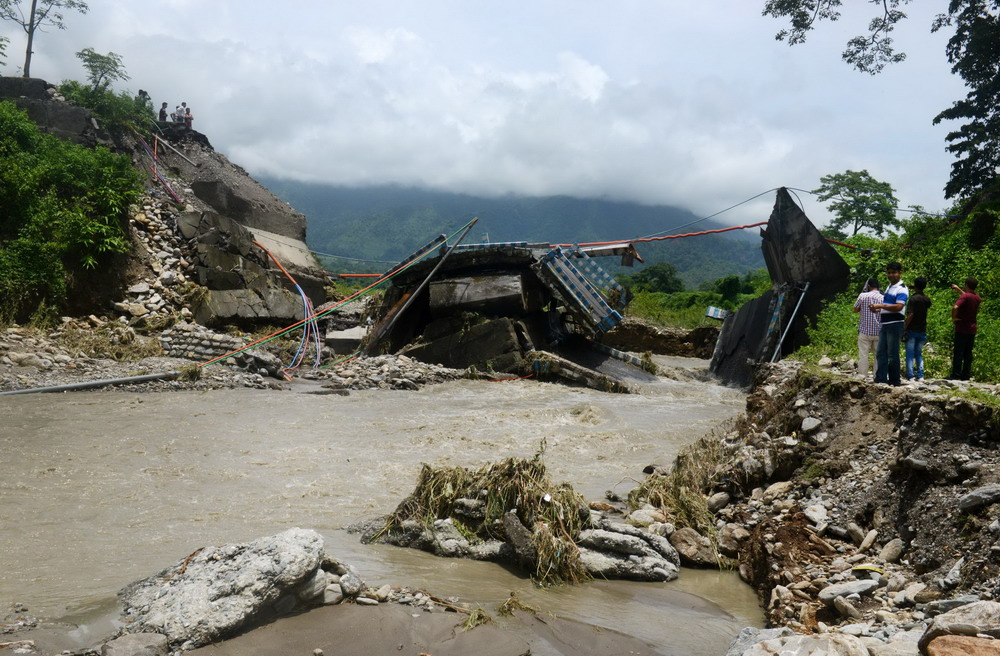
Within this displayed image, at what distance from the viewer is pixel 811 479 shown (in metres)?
5.98

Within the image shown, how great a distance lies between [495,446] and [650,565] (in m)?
4.64

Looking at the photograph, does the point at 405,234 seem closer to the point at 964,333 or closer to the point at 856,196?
the point at 856,196

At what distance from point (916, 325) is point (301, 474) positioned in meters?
6.85

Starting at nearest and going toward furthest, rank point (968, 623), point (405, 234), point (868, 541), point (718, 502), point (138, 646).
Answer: point (968, 623) → point (138, 646) → point (868, 541) → point (718, 502) → point (405, 234)

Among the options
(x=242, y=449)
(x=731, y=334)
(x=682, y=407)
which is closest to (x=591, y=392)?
(x=682, y=407)

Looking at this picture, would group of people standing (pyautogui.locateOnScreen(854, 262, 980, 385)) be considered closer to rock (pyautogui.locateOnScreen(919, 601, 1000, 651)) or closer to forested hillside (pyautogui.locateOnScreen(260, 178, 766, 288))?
rock (pyautogui.locateOnScreen(919, 601, 1000, 651))

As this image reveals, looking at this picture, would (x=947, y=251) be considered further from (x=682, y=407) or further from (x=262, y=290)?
(x=262, y=290)

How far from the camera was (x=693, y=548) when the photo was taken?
5477 millimetres

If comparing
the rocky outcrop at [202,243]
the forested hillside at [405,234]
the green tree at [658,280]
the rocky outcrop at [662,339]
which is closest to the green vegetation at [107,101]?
the rocky outcrop at [202,243]

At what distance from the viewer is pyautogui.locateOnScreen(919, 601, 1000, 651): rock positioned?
286 centimetres

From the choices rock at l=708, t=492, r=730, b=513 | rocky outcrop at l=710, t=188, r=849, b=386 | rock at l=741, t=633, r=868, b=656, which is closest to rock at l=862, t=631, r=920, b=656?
rock at l=741, t=633, r=868, b=656

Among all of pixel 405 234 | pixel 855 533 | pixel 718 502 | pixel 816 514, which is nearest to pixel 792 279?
pixel 718 502

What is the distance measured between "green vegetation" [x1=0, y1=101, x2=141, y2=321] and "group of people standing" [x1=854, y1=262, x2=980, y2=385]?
48.8 feet

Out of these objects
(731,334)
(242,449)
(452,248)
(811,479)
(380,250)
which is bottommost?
(242,449)
